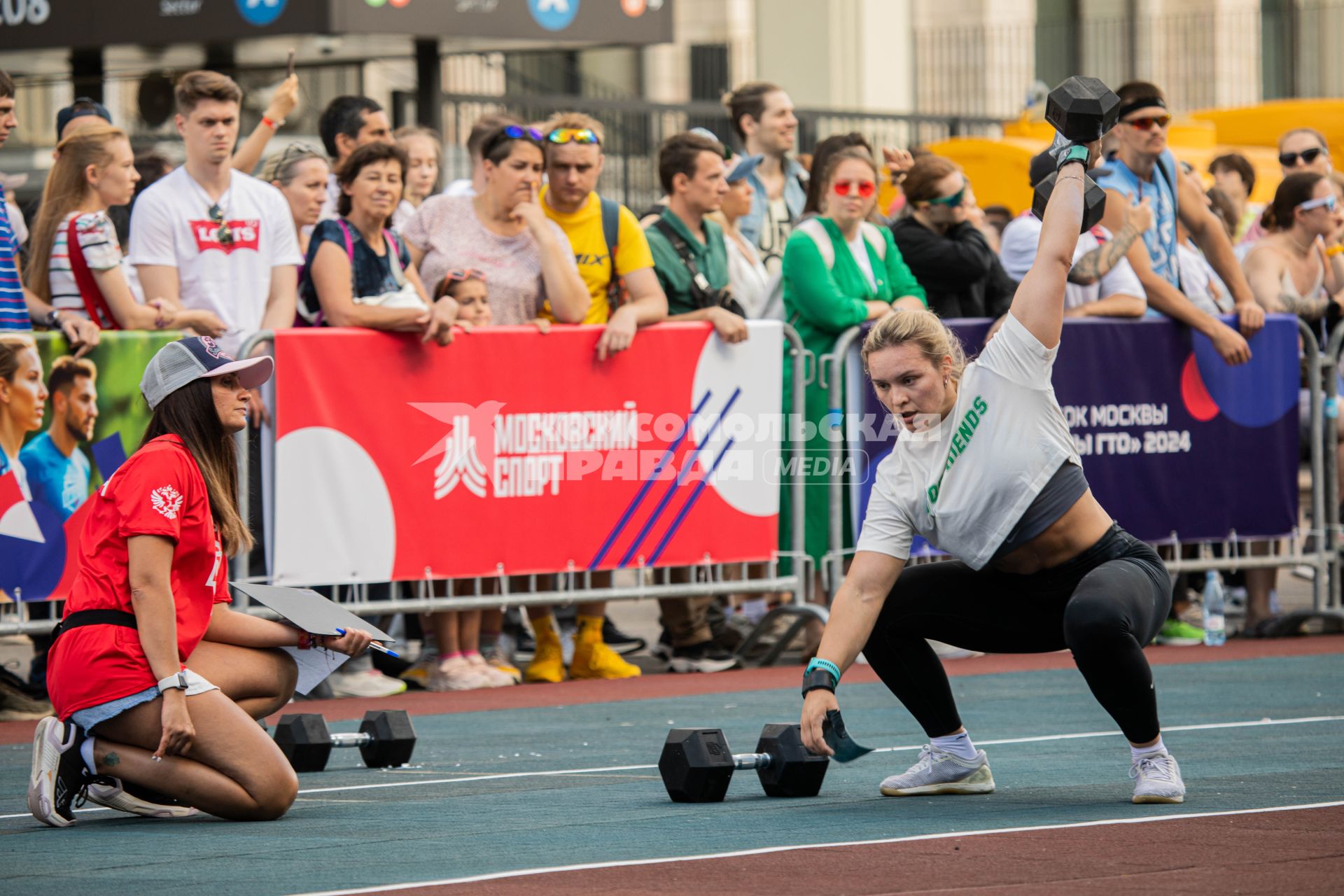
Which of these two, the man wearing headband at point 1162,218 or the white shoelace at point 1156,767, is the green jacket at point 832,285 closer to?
the man wearing headband at point 1162,218

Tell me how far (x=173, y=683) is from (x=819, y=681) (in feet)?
6.16

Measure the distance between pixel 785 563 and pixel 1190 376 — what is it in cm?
256

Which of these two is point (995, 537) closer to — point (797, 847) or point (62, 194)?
point (797, 847)

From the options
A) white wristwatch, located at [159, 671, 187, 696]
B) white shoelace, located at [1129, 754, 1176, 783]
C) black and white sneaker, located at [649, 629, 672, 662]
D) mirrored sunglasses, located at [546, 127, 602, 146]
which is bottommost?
black and white sneaker, located at [649, 629, 672, 662]

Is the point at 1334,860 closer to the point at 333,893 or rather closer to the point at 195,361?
the point at 333,893

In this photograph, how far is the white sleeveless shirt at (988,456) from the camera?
246 inches

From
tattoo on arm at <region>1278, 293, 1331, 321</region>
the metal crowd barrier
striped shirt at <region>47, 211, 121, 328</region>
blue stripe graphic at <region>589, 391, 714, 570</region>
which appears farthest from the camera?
tattoo on arm at <region>1278, 293, 1331, 321</region>

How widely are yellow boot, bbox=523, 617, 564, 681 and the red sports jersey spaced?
4.10m

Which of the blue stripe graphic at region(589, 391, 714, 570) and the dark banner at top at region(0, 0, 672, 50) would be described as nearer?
the blue stripe graphic at region(589, 391, 714, 570)

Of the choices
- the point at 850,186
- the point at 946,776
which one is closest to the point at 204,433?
the point at 946,776

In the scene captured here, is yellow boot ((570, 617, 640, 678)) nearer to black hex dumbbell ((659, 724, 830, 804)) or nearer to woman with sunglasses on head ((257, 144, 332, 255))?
woman with sunglasses on head ((257, 144, 332, 255))

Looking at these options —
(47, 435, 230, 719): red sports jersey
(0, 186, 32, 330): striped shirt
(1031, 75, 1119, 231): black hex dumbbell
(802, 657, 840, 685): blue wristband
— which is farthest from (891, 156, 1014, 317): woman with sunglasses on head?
(47, 435, 230, 719): red sports jersey

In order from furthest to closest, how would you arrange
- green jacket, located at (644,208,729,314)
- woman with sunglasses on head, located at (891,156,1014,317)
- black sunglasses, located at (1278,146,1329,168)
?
black sunglasses, located at (1278,146,1329,168)
woman with sunglasses on head, located at (891,156,1014,317)
green jacket, located at (644,208,729,314)

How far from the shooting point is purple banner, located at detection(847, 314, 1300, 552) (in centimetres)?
1128
